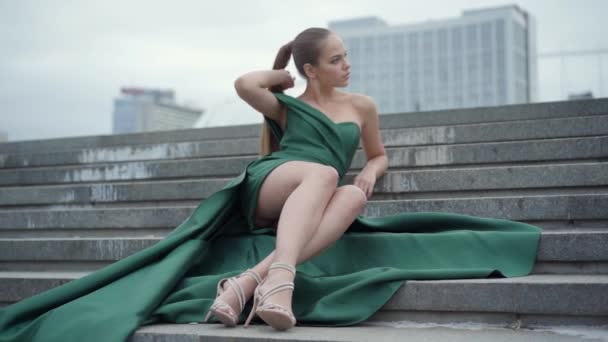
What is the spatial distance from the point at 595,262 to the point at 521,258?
291 mm

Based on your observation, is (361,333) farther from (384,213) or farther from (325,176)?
(384,213)

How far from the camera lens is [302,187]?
8.26 ft

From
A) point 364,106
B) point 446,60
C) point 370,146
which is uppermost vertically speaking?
point 446,60

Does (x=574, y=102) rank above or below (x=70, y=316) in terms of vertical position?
above

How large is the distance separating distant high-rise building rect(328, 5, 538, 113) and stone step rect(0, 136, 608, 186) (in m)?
63.6

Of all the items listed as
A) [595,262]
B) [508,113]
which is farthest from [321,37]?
[508,113]

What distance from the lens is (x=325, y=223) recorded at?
2.52 meters

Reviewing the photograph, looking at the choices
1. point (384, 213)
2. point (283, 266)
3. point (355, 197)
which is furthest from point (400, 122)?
point (283, 266)

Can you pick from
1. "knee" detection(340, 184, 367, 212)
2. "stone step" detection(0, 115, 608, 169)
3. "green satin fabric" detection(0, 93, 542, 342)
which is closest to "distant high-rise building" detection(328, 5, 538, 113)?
"stone step" detection(0, 115, 608, 169)

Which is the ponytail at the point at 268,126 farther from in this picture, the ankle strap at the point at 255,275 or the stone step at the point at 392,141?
the stone step at the point at 392,141

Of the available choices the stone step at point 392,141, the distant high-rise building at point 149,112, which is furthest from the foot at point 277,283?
the distant high-rise building at point 149,112

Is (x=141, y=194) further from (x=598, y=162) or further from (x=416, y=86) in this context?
(x=416, y=86)

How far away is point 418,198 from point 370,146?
46 centimetres

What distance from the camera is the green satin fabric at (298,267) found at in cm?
232
